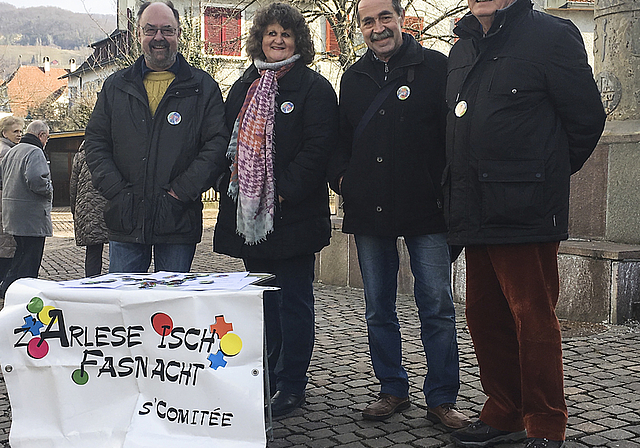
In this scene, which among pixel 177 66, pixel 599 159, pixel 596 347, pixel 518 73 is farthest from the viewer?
pixel 599 159

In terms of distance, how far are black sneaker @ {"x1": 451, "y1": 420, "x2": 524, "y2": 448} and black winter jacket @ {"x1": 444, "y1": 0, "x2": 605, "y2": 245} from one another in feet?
2.96

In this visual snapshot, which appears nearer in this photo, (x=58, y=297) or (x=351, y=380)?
(x=58, y=297)

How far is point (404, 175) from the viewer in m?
3.95

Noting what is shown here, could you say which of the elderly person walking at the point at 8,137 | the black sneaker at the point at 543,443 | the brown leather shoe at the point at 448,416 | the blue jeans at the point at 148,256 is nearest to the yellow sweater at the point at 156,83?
the blue jeans at the point at 148,256

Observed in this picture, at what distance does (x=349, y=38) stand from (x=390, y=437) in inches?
426

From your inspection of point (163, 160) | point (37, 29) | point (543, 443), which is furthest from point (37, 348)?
point (37, 29)

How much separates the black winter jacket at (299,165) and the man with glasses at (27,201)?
14.9ft

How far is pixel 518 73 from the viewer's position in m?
3.31

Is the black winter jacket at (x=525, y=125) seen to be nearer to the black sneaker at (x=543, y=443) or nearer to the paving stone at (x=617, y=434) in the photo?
the black sneaker at (x=543, y=443)

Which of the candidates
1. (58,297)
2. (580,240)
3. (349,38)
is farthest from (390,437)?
(349,38)

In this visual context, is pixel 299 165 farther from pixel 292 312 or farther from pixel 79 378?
pixel 79 378

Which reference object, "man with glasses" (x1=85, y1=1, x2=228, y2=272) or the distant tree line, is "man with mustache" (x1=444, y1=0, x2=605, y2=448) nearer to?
"man with glasses" (x1=85, y1=1, x2=228, y2=272)

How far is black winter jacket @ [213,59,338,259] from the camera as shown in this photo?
163 inches

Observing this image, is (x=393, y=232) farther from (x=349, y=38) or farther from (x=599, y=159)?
(x=349, y=38)
